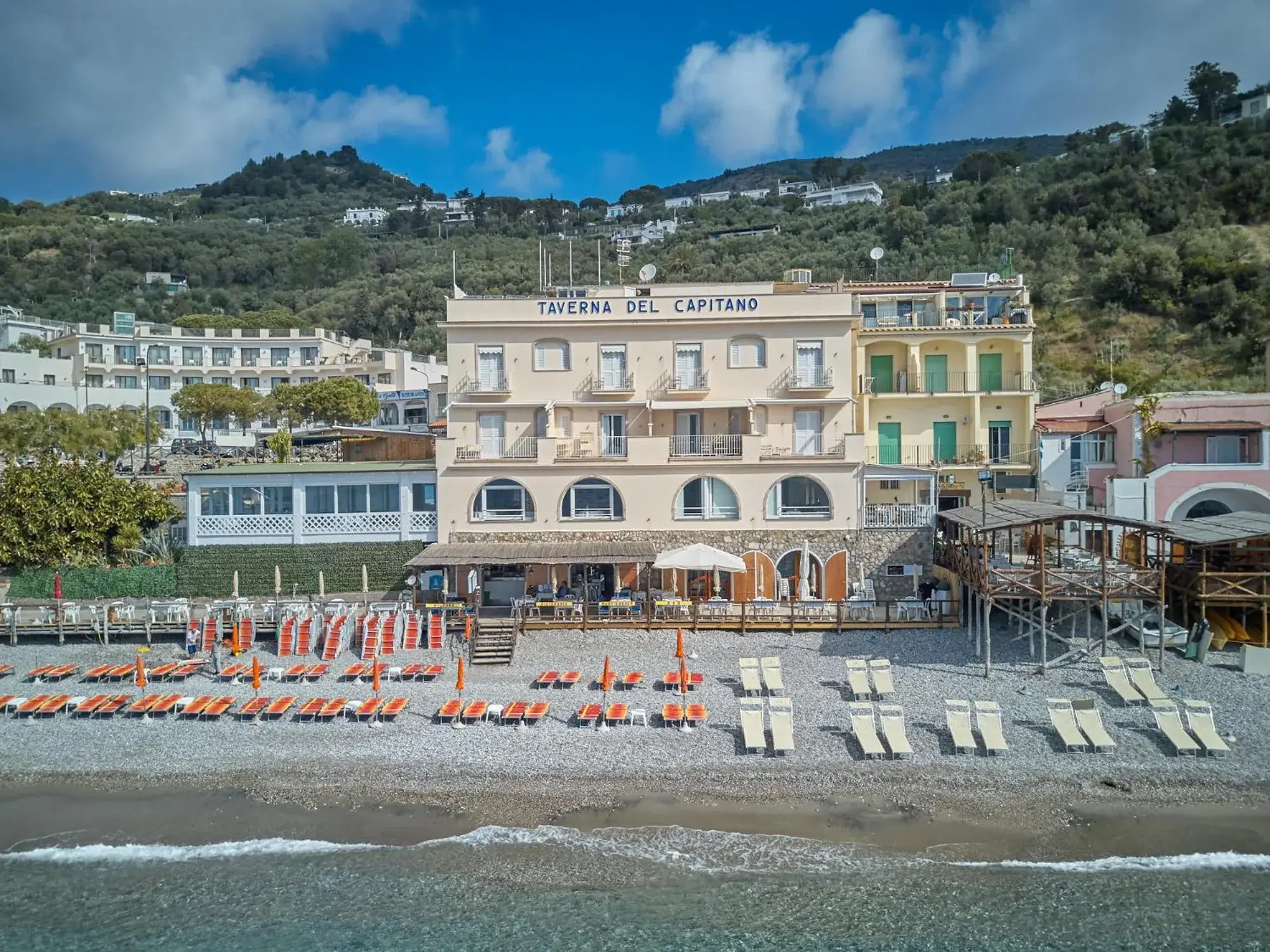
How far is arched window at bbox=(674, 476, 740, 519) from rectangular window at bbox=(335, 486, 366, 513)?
1033cm

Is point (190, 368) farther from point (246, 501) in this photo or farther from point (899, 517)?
point (899, 517)

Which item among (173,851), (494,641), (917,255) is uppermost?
(917,255)

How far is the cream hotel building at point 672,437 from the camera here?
27.8 m

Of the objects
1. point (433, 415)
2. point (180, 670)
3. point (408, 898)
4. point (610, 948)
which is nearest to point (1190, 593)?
point (610, 948)

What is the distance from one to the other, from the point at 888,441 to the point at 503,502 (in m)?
15.5

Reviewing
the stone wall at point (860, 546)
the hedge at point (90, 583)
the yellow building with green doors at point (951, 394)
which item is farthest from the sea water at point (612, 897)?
the yellow building with green doors at point (951, 394)

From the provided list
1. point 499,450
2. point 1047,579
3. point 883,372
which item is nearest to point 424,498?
point 499,450

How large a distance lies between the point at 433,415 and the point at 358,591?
75.6ft

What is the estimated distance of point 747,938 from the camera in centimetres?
1320

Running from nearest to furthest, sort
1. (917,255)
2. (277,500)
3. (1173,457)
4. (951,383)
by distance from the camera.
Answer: (277,500)
(1173,457)
(951,383)
(917,255)

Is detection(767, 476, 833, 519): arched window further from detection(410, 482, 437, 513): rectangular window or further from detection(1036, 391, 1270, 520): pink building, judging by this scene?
detection(410, 482, 437, 513): rectangular window

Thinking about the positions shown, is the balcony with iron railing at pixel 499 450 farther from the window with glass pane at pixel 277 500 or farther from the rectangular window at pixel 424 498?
the window with glass pane at pixel 277 500

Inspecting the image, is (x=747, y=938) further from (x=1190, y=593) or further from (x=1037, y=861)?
(x=1190, y=593)

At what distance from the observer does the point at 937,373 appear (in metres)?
34.2
